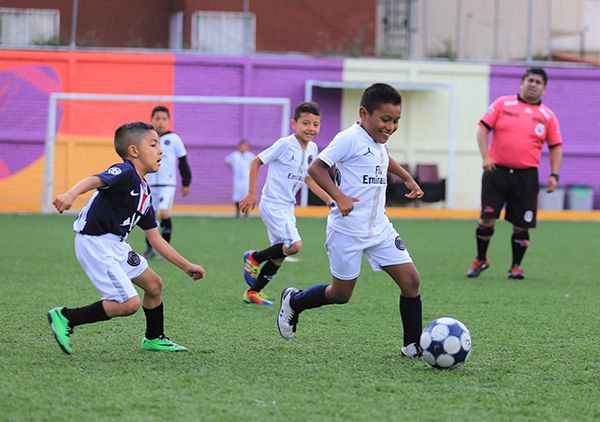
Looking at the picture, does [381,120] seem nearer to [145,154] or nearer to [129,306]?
[145,154]

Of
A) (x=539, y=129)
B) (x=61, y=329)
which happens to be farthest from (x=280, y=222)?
(x=539, y=129)

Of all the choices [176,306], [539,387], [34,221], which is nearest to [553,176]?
[176,306]

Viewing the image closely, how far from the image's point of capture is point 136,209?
5680mm

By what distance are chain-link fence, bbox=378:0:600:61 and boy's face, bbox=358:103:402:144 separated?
18.6 metres

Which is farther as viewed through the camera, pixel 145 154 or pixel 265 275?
pixel 265 275

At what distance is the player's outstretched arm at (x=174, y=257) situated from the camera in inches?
219

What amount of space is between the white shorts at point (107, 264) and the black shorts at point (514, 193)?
566 cm

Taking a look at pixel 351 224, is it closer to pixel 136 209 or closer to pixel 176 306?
pixel 136 209

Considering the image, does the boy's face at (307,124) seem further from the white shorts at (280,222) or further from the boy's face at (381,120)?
the boy's face at (381,120)

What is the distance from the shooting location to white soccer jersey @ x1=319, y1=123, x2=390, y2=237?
5844 mm

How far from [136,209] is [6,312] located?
2111mm

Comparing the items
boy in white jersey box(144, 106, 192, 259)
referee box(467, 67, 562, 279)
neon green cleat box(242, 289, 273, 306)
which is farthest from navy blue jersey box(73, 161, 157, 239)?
boy in white jersey box(144, 106, 192, 259)

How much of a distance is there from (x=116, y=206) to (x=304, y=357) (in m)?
1.37

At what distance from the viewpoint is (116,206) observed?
5.61 meters
